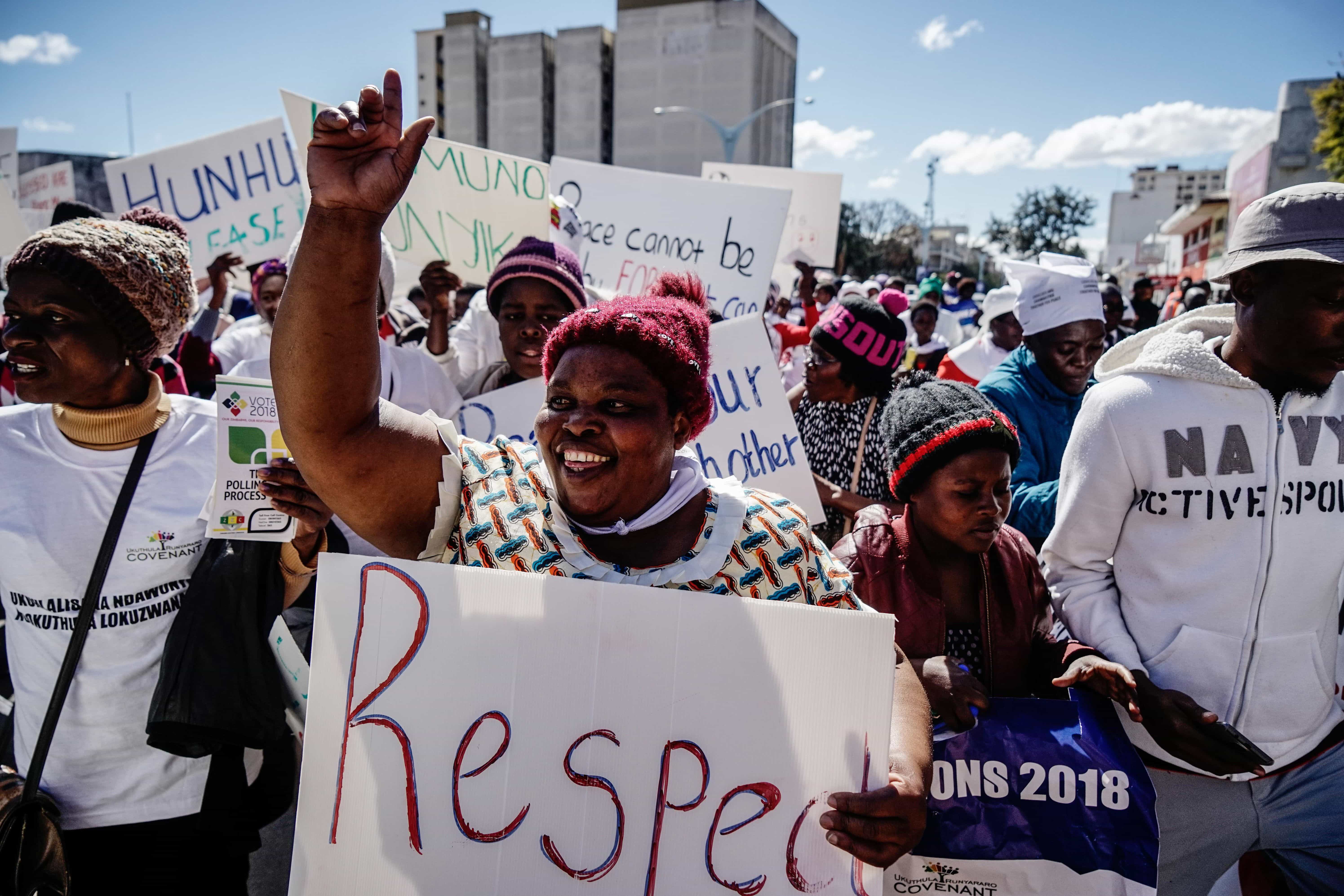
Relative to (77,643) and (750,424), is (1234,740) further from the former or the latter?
(77,643)

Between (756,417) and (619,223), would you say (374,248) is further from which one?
(619,223)

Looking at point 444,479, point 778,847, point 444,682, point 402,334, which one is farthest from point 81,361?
point 402,334

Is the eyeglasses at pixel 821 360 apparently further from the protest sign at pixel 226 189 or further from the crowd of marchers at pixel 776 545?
the protest sign at pixel 226 189

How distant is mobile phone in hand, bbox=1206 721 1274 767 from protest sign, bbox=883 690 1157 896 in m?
0.18

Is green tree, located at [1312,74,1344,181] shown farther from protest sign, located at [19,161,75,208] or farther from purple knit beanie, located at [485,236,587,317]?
protest sign, located at [19,161,75,208]

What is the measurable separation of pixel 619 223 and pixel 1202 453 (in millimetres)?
3577

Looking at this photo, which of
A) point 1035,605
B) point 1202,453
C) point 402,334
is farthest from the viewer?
point 402,334

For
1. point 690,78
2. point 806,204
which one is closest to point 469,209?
point 806,204

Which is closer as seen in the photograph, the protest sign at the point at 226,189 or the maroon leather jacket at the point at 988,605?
the maroon leather jacket at the point at 988,605

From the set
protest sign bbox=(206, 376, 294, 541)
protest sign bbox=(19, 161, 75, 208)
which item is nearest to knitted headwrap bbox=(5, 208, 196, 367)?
protest sign bbox=(206, 376, 294, 541)

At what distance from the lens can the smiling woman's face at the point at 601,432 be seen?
54.9 inches

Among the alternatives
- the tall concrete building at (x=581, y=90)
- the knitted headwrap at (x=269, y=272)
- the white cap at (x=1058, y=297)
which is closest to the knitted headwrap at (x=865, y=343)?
the white cap at (x=1058, y=297)

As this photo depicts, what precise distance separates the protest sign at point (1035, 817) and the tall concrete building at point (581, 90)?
61.8 m

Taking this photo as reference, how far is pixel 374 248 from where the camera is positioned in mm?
1140
